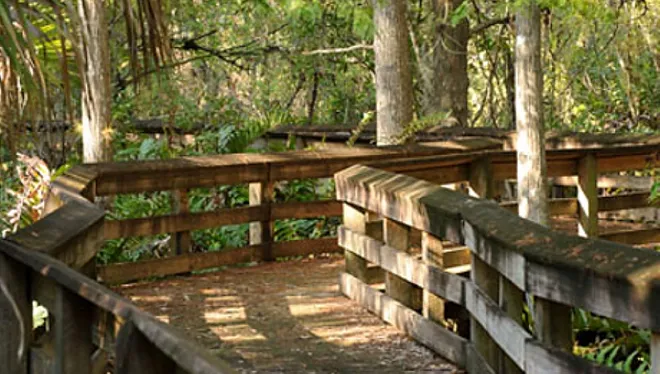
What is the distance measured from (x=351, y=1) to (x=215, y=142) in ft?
12.6

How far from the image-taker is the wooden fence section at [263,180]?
10.6 m

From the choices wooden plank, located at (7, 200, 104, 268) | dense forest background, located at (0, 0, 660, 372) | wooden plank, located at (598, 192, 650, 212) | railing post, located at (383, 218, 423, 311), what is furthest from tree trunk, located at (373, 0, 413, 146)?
wooden plank, located at (7, 200, 104, 268)

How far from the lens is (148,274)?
1103 centimetres

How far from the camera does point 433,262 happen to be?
796cm

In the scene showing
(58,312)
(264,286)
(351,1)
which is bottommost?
(264,286)

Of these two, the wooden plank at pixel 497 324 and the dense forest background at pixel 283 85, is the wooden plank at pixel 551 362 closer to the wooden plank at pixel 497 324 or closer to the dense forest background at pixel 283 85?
the wooden plank at pixel 497 324

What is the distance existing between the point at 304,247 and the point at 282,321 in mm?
3619

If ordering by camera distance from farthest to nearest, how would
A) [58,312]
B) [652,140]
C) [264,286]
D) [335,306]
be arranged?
[652,140] < [264,286] < [335,306] < [58,312]

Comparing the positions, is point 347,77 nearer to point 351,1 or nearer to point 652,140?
point 351,1

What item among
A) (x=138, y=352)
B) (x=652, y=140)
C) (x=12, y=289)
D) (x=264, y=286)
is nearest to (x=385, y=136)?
(x=652, y=140)

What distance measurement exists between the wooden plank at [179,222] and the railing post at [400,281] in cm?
287

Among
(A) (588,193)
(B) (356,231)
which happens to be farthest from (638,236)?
(B) (356,231)

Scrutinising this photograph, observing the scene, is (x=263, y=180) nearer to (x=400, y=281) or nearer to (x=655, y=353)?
(x=400, y=281)

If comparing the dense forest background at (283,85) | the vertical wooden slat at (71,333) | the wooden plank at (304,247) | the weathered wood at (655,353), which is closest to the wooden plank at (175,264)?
the wooden plank at (304,247)
